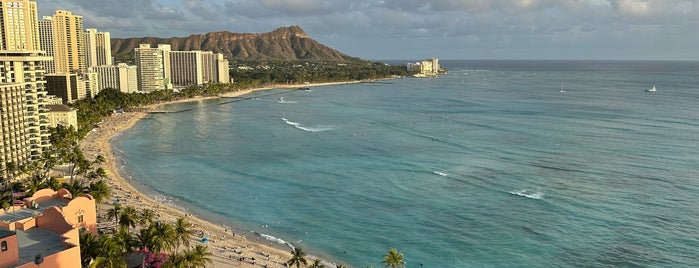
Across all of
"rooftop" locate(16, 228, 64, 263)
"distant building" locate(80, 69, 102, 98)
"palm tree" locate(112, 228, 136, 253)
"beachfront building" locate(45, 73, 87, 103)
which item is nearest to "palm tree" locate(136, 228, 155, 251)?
"palm tree" locate(112, 228, 136, 253)

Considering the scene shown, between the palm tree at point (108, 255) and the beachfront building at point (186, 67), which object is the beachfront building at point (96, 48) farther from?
the palm tree at point (108, 255)

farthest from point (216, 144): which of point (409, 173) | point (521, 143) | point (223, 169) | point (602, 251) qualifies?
point (602, 251)

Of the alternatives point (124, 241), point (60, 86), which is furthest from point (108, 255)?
point (60, 86)

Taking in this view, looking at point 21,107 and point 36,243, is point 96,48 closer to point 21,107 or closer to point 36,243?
point 21,107

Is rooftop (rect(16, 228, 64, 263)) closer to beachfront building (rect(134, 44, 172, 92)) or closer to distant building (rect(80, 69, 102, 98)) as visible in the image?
distant building (rect(80, 69, 102, 98))

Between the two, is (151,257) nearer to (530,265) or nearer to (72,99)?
(530,265)

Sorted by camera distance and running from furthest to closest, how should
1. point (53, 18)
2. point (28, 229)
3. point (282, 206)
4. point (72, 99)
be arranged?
1. point (53, 18)
2. point (72, 99)
3. point (282, 206)
4. point (28, 229)

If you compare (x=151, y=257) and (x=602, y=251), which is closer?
(x=151, y=257)

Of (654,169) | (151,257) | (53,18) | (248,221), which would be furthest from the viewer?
(53,18)
